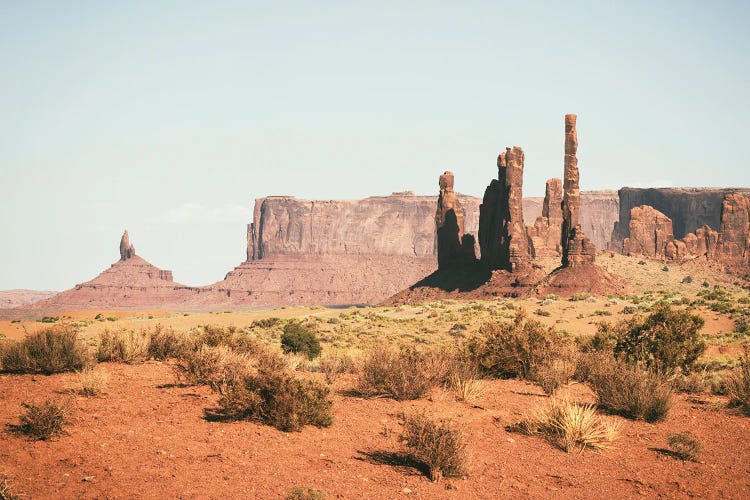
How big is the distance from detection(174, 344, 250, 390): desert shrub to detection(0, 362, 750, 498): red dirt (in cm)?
23

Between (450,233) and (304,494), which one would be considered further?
(450,233)

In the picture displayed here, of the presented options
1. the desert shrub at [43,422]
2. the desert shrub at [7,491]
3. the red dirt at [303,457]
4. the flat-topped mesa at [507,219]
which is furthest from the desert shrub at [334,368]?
the flat-topped mesa at [507,219]

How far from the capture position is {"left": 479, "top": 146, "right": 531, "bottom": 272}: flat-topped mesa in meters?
78.9

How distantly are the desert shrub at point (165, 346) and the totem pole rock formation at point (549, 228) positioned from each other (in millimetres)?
73660

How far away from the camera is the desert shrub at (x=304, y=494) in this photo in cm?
883

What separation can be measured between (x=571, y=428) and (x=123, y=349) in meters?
9.58

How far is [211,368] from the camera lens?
1429 centimetres

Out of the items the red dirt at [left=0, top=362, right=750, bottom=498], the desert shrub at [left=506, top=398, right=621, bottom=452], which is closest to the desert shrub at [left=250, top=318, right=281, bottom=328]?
the red dirt at [left=0, top=362, right=750, bottom=498]

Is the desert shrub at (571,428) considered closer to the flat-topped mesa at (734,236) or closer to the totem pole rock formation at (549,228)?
the totem pole rock formation at (549,228)

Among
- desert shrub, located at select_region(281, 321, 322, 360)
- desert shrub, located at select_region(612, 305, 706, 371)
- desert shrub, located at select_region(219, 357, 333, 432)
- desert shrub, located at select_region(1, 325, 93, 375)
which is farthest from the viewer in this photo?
desert shrub, located at select_region(281, 321, 322, 360)

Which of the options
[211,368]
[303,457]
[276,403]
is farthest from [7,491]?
[211,368]

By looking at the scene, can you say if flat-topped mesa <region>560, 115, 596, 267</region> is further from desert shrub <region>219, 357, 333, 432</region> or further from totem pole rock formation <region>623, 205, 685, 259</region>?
desert shrub <region>219, 357, 333, 432</region>

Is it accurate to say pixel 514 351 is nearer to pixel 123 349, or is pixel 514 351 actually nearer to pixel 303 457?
pixel 123 349

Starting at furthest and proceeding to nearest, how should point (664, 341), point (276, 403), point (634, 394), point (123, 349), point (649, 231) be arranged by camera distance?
point (649, 231) < point (664, 341) < point (123, 349) < point (634, 394) < point (276, 403)
